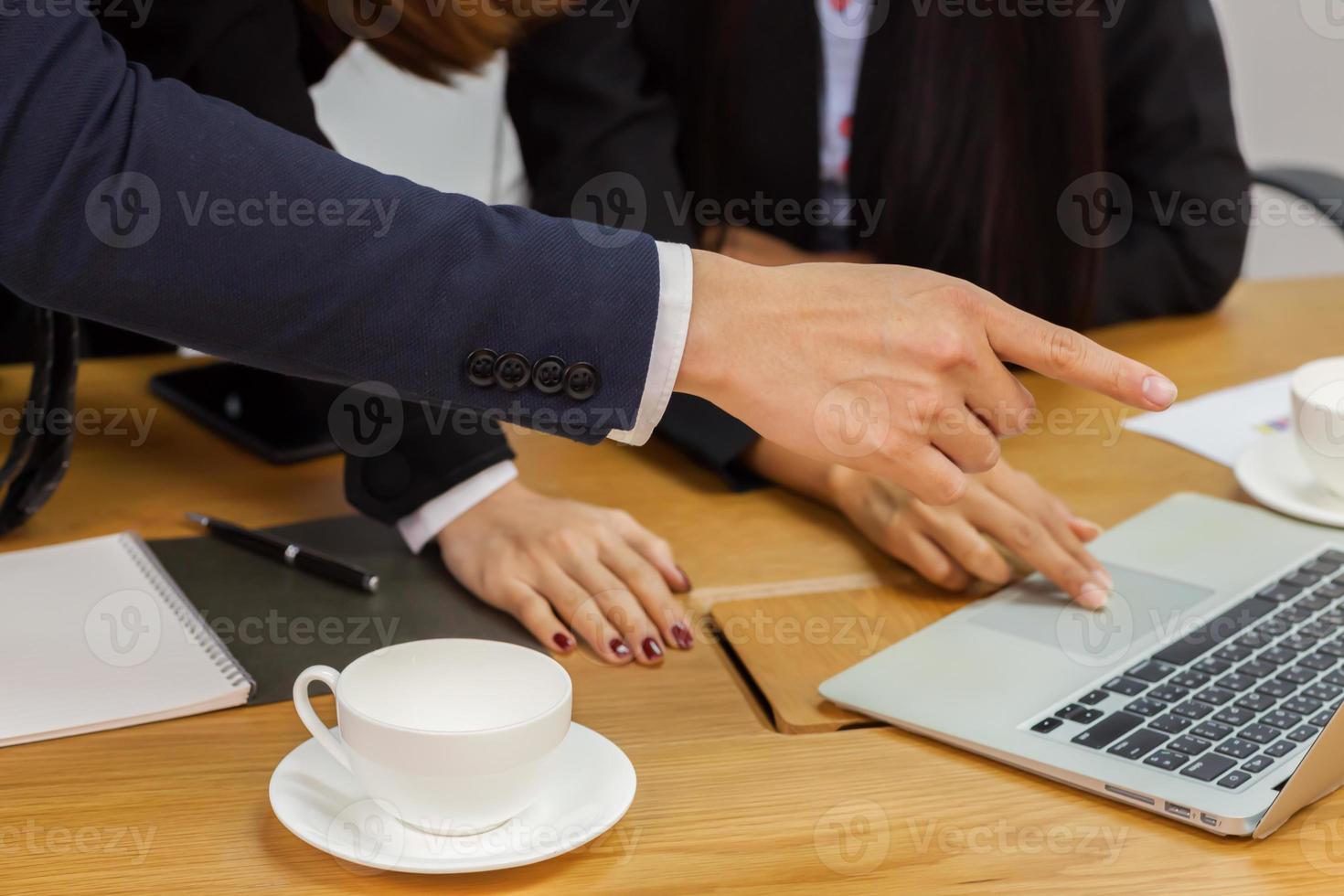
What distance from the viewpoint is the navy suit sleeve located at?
65 cm

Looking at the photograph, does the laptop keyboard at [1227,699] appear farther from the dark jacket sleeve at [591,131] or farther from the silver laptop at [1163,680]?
the dark jacket sleeve at [591,131]

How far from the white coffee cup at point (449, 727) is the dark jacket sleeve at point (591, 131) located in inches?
30.3

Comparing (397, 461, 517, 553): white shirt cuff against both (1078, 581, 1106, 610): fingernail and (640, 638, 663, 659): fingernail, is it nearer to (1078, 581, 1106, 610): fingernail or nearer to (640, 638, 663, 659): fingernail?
(640, 638, 663, 659): fingernail

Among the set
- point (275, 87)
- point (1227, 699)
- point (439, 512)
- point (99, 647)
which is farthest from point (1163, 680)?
point (275, 87)

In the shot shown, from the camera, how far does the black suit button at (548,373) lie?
693 mm

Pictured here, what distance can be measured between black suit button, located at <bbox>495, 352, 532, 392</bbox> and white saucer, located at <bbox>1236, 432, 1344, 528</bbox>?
1.97 ft

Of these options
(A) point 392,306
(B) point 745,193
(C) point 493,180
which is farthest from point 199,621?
(C) point 493,180

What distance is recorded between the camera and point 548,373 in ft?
2.28

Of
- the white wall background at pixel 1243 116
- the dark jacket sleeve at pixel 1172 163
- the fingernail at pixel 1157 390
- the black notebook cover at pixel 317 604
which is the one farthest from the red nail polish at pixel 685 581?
the white wall background at pixel 1243 116

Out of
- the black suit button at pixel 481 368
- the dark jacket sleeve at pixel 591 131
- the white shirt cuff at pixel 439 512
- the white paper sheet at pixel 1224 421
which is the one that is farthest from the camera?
the dark jacket sleeve at pixel 591 131

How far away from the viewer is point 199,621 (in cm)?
80

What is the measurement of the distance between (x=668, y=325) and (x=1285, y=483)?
23.0 inches

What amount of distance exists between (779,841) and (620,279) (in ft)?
0.95

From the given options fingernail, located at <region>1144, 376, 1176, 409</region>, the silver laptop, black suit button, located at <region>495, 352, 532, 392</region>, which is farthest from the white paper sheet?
black suit button, located at <region>495, 352, 532, 392</region>
